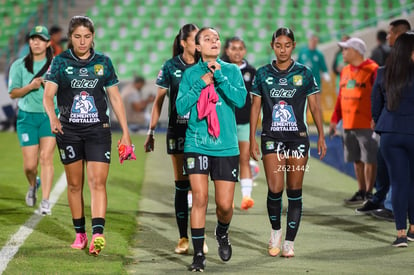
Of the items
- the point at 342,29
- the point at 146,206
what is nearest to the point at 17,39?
the point at 342,29

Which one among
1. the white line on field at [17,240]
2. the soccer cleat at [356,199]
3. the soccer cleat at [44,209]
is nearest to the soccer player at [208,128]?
the white line on field at [17,240]

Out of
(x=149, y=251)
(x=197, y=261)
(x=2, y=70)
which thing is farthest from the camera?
(x=2, y=70)

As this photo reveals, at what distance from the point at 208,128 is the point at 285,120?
37.9 inches

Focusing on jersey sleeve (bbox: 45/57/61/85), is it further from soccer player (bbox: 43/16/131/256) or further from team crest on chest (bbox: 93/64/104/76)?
team crest on chest (bbox: 93/64/104/76)

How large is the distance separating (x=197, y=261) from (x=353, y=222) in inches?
133

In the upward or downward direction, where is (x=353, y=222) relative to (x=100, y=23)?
downward

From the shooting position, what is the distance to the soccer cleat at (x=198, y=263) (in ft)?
23.7

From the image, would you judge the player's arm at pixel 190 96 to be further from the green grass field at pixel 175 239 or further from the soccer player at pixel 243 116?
the soccer player at pixel 243 116

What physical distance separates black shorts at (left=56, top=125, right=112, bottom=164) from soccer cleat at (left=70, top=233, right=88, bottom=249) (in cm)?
68

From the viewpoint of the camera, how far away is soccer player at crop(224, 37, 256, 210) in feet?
35.8

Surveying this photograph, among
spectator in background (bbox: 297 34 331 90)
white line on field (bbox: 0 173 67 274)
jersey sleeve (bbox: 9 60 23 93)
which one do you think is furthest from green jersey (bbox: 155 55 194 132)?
spectator in background (bbox: 297 34 331 90)

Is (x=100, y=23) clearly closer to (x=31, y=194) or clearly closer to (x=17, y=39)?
(x=17, y=39)

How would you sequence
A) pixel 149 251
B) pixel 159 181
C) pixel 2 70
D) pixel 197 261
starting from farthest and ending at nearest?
1. pixel 2 70
2. pixel 159 181
3. pixel 149 251
4. pixel 197 261

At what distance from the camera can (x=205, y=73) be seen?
7262mm
